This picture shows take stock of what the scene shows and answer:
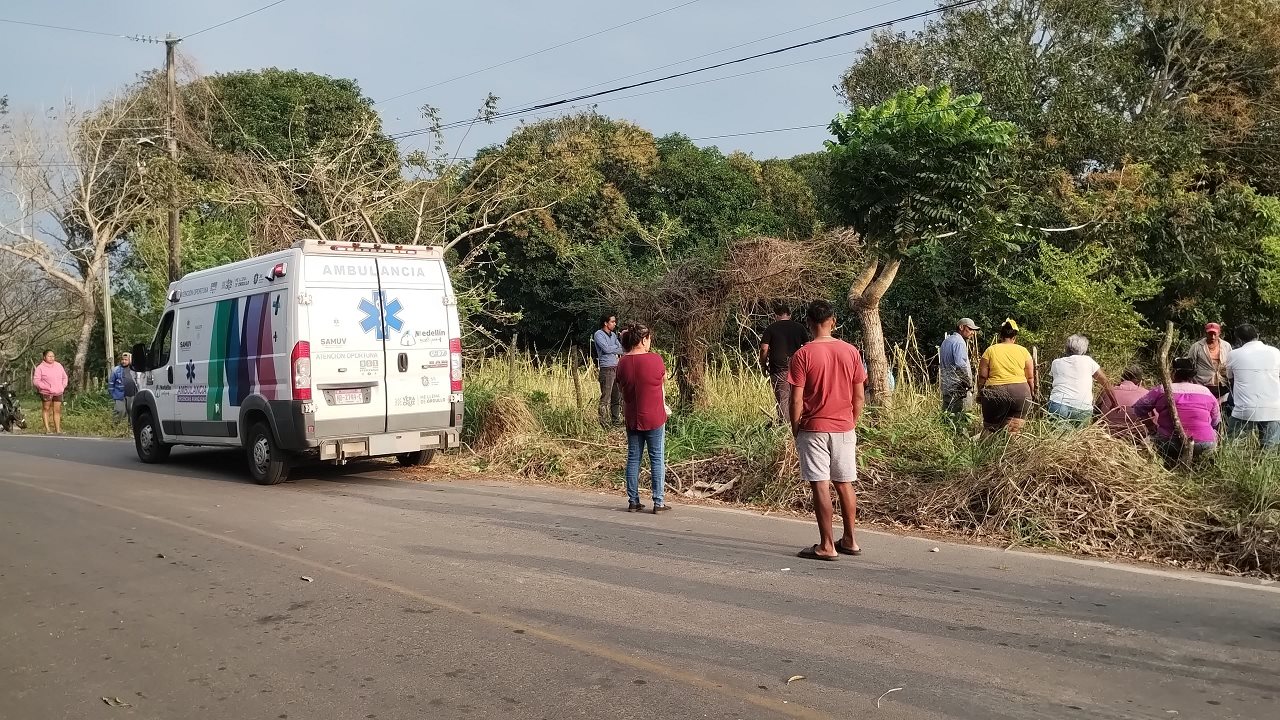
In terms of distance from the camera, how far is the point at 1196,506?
7301mm

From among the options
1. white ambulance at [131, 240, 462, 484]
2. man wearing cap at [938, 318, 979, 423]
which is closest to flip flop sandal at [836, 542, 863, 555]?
man wearing cap at [938, 318, 979, 423]

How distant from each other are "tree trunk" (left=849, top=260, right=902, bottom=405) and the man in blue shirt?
3753 millimetres

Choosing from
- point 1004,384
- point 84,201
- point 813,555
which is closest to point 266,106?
point 84,201

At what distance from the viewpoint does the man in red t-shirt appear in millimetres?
7016

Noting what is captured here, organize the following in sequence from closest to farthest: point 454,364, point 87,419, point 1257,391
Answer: point 1257,391 < point 454,364 < point 87,419

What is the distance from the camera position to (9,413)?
22.7m

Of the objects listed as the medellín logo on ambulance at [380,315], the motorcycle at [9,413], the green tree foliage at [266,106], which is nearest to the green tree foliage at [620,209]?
the green tree foliage at [266,106]

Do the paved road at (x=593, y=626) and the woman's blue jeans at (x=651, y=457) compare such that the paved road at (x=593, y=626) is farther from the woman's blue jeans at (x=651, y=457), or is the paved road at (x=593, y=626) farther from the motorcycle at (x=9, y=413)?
the motorcycle at (x=9, y=413)

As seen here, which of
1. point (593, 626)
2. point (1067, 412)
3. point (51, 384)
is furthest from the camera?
point (51, 384)

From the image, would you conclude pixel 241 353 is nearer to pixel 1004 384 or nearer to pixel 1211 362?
pixel 1004 384

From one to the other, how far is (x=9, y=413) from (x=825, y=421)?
22.2 metres

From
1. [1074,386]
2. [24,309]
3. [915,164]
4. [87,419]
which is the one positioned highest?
[24,309]

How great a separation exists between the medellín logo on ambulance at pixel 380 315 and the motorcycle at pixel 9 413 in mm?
16230

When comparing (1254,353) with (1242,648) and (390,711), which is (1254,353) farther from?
(390,711)
